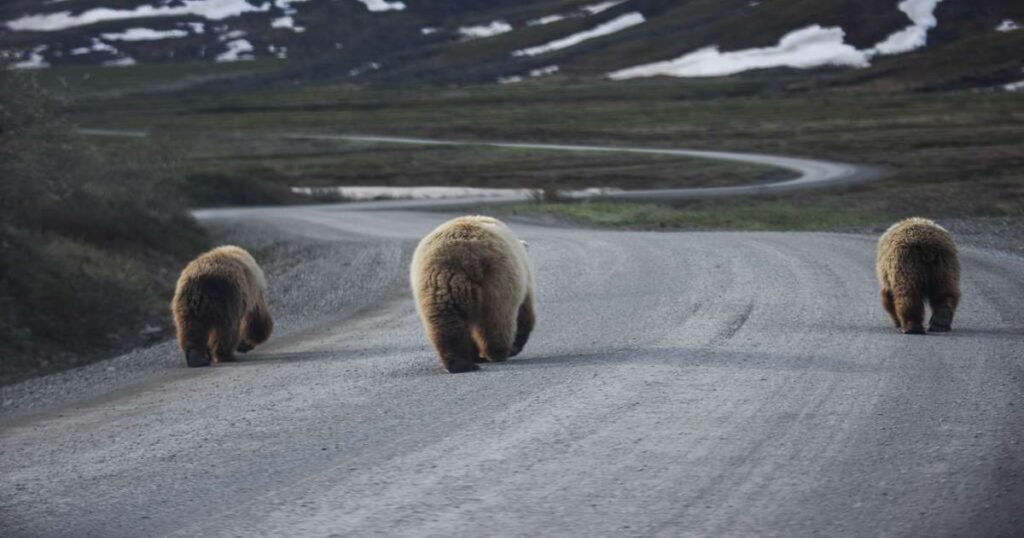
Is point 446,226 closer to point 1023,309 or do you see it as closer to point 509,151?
point 1023,309

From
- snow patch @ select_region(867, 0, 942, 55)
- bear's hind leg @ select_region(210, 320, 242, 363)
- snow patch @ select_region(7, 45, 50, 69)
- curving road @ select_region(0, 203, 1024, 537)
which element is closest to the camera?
curving road @ select_region(0, 203, 1024, 537)

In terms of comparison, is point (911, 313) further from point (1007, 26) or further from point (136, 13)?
point (136, 13)

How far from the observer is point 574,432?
8.23m

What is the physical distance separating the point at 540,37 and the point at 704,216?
12926 cm

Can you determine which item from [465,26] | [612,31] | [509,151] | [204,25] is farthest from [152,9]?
[509,151]

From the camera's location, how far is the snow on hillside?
129m

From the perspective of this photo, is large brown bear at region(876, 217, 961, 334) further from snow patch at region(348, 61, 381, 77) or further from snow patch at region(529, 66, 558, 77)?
snow patch at region(348, 61, 381, 77)

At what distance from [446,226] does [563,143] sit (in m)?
69.5

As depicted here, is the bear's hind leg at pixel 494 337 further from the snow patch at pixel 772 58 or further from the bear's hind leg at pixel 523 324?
the snow patch at pixel 772 58

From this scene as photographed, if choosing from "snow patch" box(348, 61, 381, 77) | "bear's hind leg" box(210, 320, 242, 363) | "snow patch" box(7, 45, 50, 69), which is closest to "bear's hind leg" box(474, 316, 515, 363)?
"bear's hind leg" box(210, 320, 242, 363)

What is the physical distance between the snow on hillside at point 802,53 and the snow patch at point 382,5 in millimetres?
53044

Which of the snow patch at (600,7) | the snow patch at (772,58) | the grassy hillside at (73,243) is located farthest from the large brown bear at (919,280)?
the snow patch at (600,7)

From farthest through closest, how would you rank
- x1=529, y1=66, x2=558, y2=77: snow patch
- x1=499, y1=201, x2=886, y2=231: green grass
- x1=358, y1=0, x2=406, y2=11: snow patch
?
1. x1=358, y1=0, x2=406, y2=11: snow patch
2. x1=529, y1=66, x2=558, y2=77: snow patch
3. x1=499, y1=201, x2=886, y2=231: green grass

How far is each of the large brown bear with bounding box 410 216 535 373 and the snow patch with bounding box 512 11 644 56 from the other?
144901 mm
